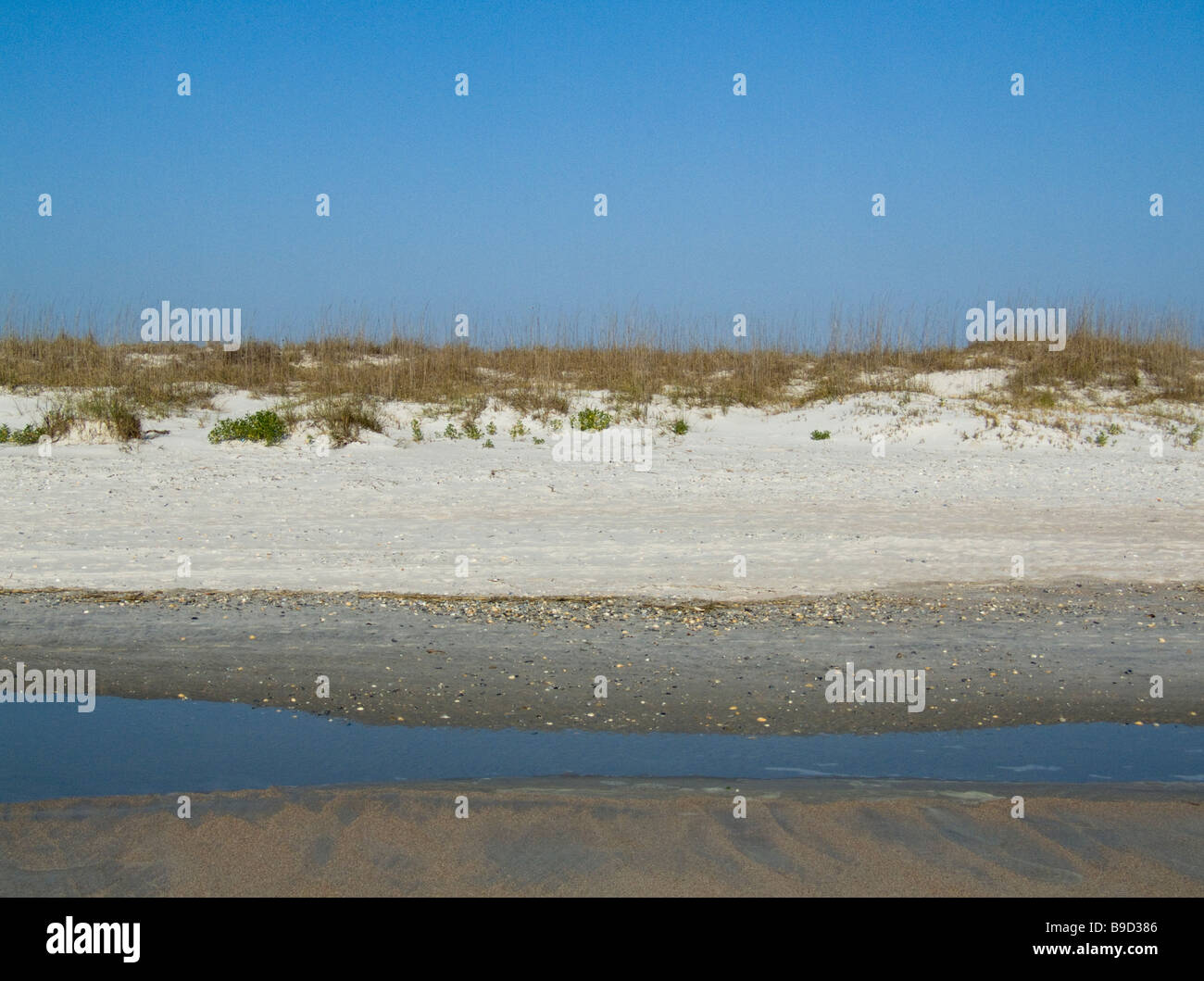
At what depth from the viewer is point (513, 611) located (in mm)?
8719

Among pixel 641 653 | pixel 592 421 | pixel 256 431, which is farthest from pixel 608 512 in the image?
pixel 256 431

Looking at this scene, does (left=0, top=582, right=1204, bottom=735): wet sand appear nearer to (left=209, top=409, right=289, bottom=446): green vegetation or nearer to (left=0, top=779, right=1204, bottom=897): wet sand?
(left=0, top=779, right=1204, bottom=897): wet sand

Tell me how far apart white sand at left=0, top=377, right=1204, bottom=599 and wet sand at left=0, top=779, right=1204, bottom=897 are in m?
4.37

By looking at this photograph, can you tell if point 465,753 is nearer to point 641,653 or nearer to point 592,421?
point 641,653

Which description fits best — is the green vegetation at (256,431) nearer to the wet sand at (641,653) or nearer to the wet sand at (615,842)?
the wet sand at (641,653)

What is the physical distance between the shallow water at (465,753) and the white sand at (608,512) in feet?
10.7

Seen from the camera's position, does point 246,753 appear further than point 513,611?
No

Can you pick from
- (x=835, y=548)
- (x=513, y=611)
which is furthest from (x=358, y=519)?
(x=835, y=548)

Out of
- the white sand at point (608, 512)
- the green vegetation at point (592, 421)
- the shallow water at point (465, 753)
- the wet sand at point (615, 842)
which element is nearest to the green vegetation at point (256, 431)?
the white sand at point (608, 512)

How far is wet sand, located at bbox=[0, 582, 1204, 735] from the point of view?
6.52 metres

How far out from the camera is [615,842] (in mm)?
4559

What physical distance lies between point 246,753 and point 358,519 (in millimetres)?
6400
